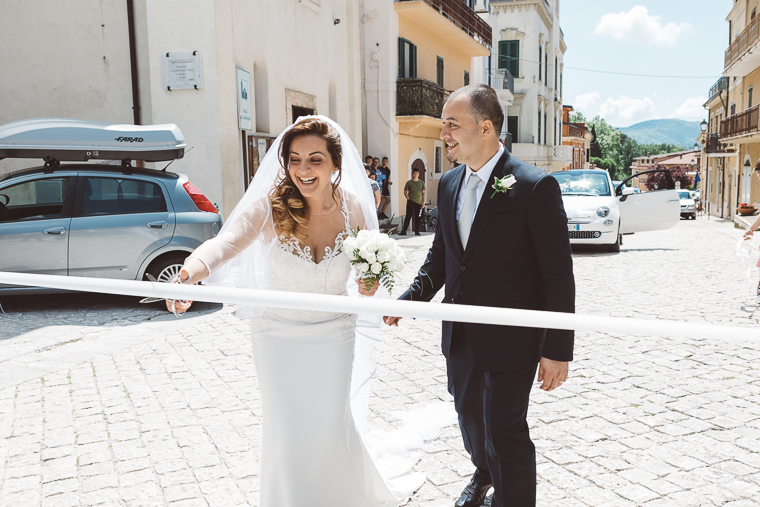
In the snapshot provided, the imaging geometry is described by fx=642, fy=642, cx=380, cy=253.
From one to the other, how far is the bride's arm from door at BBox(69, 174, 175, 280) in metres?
5.27

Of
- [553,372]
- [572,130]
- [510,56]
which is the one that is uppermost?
[510,56]

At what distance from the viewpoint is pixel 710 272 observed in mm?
11555

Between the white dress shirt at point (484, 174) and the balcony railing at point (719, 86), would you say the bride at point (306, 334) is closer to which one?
the white dress shirt at point (484, 174)

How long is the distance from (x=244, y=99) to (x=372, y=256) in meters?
11.4

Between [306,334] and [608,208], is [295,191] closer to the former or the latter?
[306,334]

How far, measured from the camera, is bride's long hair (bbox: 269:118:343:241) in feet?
10.3

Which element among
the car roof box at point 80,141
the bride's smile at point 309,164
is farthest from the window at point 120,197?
the bride's smile at point 309,164

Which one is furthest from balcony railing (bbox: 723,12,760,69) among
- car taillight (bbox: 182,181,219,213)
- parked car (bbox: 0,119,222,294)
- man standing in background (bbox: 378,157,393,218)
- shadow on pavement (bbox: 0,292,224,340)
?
shadow on pavement (bbox: 0,292,224,340)

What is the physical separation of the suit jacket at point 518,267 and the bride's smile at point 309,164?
0.75 metres

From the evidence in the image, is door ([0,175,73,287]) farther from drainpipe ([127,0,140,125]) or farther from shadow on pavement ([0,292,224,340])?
drainpipe ([127,0,140,125])

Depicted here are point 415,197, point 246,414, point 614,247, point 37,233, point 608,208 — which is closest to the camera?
point 246,414

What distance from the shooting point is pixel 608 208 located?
46.2 ft

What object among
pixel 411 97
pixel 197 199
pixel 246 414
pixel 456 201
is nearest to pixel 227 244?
pixel 456 201

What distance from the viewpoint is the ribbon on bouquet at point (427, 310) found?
201 cm
